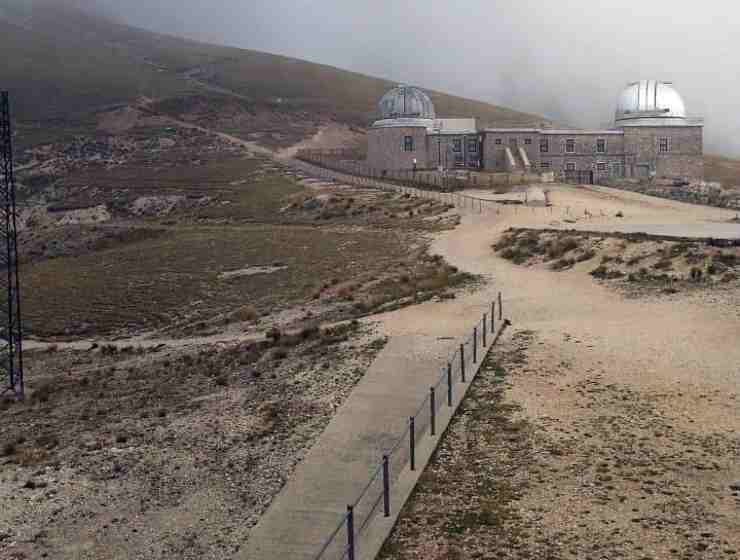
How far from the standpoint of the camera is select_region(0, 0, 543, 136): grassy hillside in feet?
375

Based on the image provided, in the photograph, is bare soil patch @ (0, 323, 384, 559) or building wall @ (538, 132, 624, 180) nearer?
bare soil patch @ (0, 323, 384, 559)

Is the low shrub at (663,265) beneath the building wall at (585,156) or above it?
beneath

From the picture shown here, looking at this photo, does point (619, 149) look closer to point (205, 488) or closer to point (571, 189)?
point (571, 189)

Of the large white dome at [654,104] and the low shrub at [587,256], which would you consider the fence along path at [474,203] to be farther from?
the large white dome at [654,104]

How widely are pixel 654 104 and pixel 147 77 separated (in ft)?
283

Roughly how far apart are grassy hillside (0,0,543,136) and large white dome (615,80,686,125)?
38.9 meters

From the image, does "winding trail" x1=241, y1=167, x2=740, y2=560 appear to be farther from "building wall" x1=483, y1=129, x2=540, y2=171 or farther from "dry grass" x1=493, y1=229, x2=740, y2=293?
"building wall" x1=483, y1=129, x2=540, y2=171

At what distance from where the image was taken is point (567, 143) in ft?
215

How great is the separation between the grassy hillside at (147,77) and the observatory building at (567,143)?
38.8 metres

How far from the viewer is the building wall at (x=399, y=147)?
65750 millimetres

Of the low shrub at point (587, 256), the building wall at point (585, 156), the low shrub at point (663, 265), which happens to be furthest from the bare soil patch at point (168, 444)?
the building wall at point (585, 156)

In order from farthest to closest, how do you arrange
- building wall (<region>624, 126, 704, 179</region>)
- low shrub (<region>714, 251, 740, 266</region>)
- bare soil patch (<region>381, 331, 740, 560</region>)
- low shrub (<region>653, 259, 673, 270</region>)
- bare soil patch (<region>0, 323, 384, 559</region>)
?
building wall (<region>624, 126, 704, 179</region>), low shrub (<region>653, 259, 673, 270</region>), low shrub (<region>714, 251, 740, 266</region>), bare soil patch (<region>0, 323, 384, 559</region>), bare soil patch (<region>381, 331, 740, 560</region>)

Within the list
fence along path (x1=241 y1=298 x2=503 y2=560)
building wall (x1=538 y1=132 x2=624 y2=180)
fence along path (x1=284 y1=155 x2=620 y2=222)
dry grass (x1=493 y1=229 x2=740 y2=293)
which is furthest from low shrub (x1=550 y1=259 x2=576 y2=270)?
building wall (x1=538 y1=132 x2=624 y2=180)

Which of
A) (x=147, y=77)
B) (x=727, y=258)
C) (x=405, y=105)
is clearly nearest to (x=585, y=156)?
(x=405, y=105)
